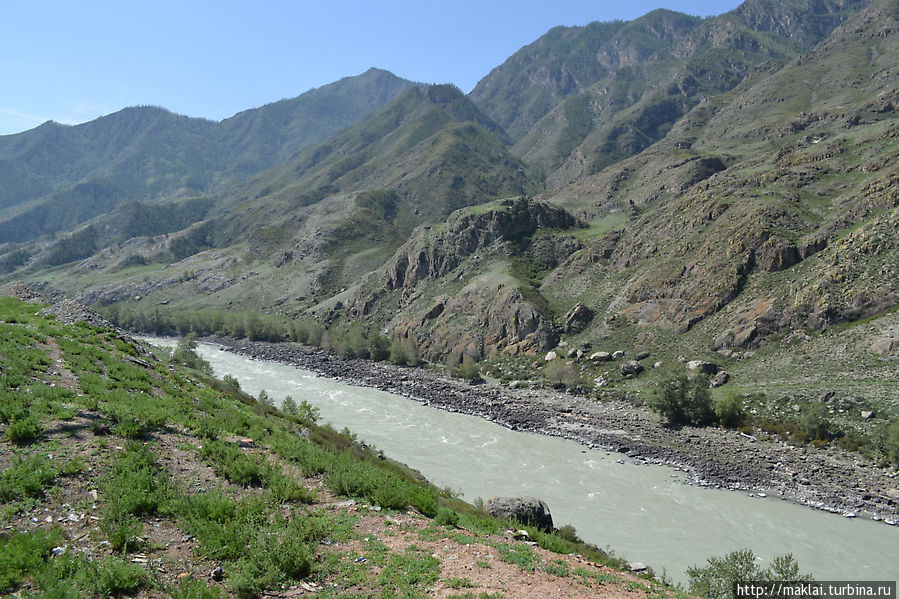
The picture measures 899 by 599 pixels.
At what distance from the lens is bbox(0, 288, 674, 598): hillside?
8.96m

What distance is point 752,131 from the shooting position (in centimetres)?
13838

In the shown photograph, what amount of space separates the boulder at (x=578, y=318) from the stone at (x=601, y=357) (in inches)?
340

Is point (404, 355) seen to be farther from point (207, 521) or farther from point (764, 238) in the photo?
point (207, 521)

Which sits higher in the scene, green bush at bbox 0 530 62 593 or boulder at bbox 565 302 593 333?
green bush at bbox 0 530 62 593

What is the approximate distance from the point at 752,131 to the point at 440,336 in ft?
403

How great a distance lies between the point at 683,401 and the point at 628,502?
60.4 feet

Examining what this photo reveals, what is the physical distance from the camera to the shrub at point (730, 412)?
149ft

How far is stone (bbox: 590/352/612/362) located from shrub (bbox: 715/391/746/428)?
63.9 feet

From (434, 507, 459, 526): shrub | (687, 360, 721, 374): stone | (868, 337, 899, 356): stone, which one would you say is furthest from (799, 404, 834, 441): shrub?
(434, 507, 459, 526): shrub

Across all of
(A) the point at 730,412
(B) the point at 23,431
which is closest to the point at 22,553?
(B) the point at 23,431

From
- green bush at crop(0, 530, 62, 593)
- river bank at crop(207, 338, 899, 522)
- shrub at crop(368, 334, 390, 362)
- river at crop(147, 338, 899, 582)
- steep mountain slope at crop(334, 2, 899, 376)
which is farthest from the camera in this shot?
shrub at crop(368, 334, 390, 362)

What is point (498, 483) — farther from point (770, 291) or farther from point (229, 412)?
point (770, 291)

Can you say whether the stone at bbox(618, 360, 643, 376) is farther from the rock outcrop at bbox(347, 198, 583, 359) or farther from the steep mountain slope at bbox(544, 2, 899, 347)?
the rock outcrop at bbox(347, 198, 583, 359)

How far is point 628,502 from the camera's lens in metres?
33.8
